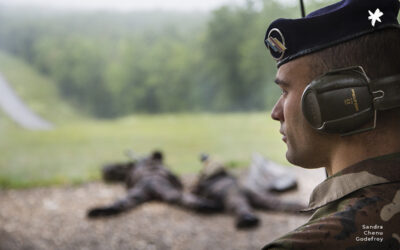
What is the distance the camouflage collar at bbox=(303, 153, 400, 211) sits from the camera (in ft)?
2.21

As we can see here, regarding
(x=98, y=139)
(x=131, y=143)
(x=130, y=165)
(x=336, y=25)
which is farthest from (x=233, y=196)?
(x=336, y=25)

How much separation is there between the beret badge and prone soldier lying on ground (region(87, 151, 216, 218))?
300 cm

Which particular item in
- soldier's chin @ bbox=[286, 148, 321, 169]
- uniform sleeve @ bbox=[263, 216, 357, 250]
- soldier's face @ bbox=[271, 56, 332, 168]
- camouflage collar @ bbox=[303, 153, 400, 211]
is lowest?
uniform sleeve @ bbox=[263, 216, 357, 250]

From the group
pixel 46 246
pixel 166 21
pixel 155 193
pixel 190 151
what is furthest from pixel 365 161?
pixel 166 21

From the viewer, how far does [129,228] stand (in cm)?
340

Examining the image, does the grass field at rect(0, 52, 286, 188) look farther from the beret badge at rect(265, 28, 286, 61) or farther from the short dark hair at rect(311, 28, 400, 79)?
the short dark hair at rect(311, 28, 400, 79)

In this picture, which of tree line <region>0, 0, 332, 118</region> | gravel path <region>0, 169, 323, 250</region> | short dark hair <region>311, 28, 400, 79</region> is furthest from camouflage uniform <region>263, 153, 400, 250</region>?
tree line <region>0, 0, 332, 118</region>

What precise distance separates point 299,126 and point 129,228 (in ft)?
9.29

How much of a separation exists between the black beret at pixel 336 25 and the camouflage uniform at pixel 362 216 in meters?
0.19

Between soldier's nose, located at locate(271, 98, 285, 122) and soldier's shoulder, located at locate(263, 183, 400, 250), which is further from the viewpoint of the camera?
soldier's nose, located at locate(271, 98, 285, 122)

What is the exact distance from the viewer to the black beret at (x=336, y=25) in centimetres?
70

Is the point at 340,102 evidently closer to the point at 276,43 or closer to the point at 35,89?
the point at 276,43

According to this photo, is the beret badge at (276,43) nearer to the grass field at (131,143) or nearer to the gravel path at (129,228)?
the gravel path at (129,228)

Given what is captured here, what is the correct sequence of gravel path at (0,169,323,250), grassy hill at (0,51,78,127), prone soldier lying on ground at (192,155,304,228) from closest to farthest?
→ gravel path at (0,169,323,250), prone soldier lying on ground at (192,155,304,228), grassy hill at (0,51,78,127)
